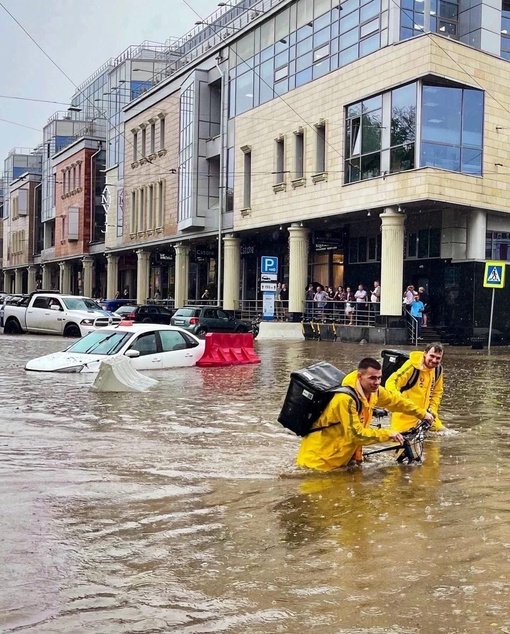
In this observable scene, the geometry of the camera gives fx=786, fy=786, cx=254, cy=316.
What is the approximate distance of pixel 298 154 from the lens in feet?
121

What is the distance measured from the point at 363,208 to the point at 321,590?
1094 inches

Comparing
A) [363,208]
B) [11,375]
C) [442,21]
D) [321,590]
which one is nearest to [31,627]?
[321,590]

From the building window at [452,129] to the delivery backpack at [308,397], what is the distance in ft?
74.8

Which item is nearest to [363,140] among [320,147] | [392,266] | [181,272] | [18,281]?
[320,147]

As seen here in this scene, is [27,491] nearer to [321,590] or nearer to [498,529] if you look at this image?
[321,590]

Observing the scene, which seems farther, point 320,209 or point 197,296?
point 197,296

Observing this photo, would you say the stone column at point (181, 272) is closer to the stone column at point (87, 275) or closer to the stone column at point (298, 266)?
the stone column at point (298, 266)

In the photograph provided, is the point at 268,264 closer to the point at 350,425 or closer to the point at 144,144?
the point at 350,425

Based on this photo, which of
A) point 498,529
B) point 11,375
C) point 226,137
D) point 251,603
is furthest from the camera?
point 226,137

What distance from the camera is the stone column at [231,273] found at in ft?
142

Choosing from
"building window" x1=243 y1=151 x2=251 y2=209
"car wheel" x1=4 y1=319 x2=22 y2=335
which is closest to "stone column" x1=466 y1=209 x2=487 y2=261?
"building window" x1=243 y1=151 x2=251 y2=209

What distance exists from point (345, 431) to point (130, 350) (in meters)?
9.01

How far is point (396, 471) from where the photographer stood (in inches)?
317

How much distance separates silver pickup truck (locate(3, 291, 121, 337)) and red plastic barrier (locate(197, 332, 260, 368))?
A: 9.16m
